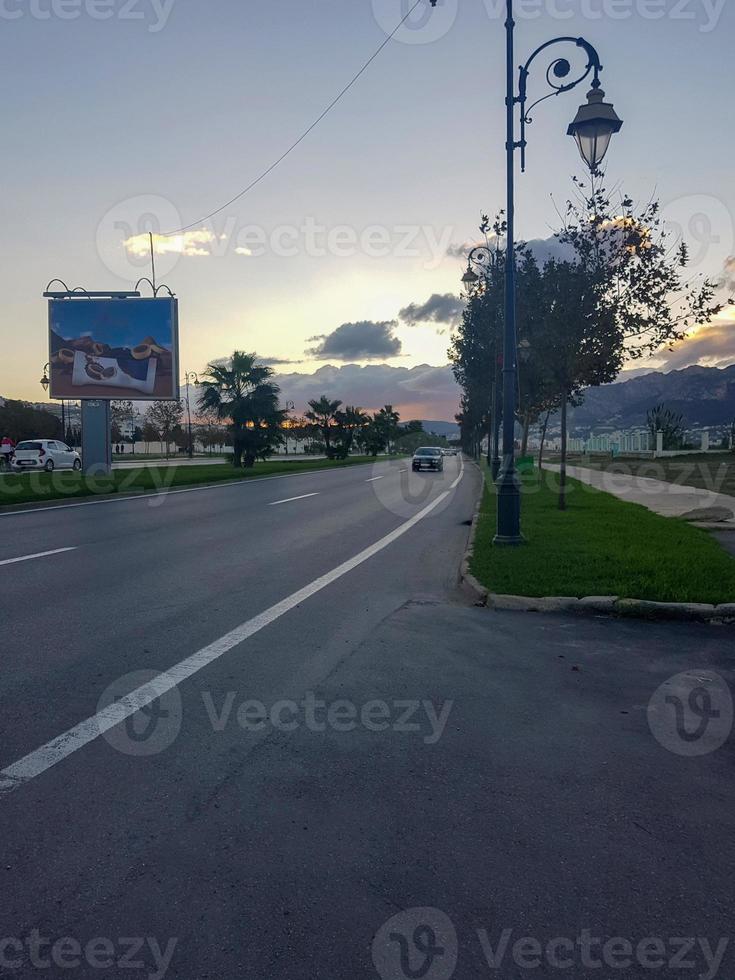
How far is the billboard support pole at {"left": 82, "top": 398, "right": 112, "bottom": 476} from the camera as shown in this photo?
32.7 m

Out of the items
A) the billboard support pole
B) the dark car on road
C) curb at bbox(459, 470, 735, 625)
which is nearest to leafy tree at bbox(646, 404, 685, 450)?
the dark car on road

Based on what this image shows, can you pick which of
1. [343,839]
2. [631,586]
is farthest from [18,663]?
[631,586]

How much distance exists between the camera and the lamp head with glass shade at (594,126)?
10.4 metres

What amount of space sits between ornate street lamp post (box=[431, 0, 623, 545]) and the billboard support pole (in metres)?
25.0

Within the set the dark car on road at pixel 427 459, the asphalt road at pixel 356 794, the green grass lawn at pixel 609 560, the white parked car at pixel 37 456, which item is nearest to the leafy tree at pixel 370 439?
the dark car on road at pixel 427 459

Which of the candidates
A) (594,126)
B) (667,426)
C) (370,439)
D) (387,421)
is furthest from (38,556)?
(387,421)

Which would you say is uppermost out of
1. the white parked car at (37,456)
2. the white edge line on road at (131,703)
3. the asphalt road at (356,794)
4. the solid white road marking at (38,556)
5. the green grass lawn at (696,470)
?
the white parked car at (37,456)

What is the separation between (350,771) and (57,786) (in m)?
1.38

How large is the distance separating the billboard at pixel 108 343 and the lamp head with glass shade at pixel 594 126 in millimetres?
25623

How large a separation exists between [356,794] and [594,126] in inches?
402

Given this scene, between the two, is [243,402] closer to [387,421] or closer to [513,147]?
[513,147]

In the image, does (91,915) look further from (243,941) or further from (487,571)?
(487,571)

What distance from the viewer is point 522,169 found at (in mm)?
11953

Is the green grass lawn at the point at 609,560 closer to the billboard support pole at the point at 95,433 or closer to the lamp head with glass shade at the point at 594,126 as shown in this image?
the lamp head with glass shade at the point at 594,126
